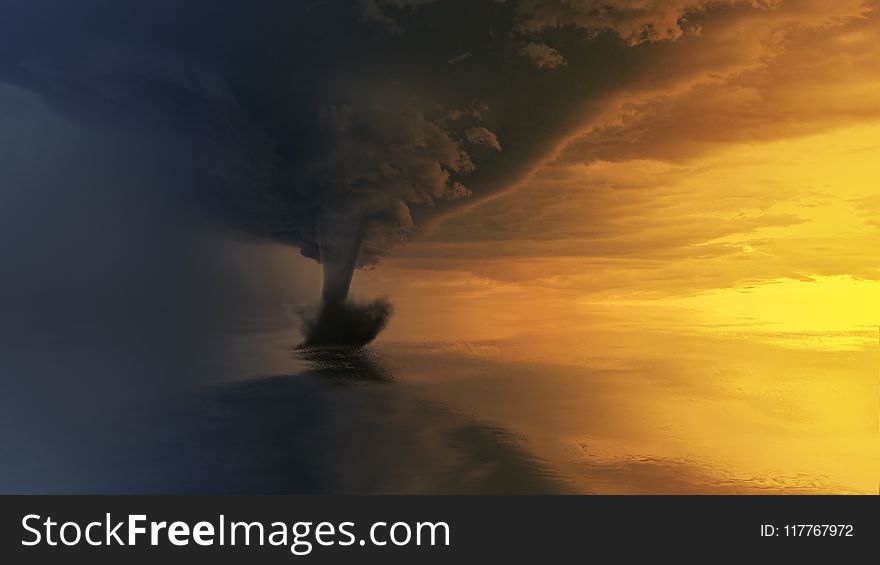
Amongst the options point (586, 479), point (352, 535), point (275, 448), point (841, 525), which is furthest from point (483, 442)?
point (841, 525)

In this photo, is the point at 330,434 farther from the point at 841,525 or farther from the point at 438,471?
the point at 841,525

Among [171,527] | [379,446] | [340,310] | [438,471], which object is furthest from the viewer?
[340,310]

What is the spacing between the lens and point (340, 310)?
24.3 m

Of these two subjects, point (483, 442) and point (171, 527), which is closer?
point (171, 527)

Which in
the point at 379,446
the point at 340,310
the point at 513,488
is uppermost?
the point at 340,310

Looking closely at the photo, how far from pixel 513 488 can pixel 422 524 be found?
9.56 ft

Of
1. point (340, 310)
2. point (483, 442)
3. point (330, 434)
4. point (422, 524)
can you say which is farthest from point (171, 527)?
point (340, 310)

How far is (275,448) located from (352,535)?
7042 millimetres

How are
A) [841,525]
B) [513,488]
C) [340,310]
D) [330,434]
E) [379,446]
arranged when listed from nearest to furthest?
[841,525], [513,488], [379,446], [330,434], [340,310]

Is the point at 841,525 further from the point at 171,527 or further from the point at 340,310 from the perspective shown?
the point at 340,310

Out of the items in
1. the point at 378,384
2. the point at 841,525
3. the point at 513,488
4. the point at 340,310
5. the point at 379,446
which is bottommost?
the point at 841,525

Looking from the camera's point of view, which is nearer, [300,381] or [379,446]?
[379,446]

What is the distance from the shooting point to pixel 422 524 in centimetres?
1025

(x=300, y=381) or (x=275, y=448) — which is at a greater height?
(x=300, y=381)
